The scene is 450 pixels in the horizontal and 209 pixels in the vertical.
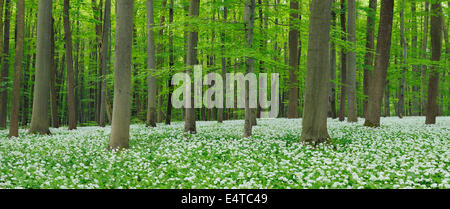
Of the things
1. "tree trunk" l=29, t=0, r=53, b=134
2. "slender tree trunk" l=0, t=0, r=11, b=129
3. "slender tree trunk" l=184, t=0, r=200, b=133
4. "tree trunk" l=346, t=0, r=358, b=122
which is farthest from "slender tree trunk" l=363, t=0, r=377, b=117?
"slender tree trunk" l=0, t=0, r=11, b=129

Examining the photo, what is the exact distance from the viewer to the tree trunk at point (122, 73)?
9453mm

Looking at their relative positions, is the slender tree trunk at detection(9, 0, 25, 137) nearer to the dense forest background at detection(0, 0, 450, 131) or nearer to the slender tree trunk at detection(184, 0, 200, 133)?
the dense forest background at detection(0, 0, 450, 131)

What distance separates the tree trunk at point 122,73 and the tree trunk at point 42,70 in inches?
267

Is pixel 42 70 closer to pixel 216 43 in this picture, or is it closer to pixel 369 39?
pixel 216 43

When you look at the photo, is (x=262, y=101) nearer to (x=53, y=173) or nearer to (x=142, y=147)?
(x=142, y=147)

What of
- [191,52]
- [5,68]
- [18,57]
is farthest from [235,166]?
[5,68]

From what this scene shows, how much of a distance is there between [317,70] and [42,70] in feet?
40.5

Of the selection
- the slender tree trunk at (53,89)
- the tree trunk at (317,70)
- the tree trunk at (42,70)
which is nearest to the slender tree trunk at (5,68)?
the slender tree trunk at (53,89)

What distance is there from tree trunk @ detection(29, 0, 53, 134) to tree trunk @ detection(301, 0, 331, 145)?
1201 centimetres

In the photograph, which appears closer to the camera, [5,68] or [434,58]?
[434,58]

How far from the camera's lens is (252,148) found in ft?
30.1

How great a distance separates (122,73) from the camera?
952cm

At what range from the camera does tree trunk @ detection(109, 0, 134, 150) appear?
945 cm
